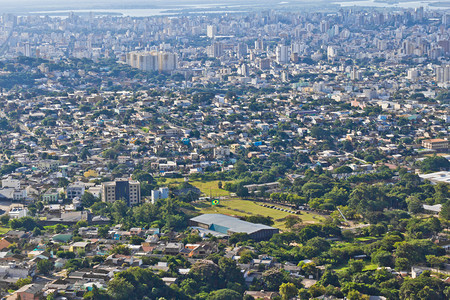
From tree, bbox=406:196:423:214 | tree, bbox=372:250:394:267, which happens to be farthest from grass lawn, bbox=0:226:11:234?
tree, bbox=406:196:423:214

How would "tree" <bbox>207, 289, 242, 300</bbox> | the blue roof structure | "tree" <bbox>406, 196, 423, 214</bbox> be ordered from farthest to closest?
"tree" <bbox>406, 196, 423, 214</bbox>, the blue roof structure, "tree" <bbox>207, 289, 242, 300</bbox>

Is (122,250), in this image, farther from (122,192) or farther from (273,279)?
(122,192)

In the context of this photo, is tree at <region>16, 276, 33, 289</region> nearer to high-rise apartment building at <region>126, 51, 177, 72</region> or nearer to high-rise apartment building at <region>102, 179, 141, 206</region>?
high-rise apartment building at <region>102, 179, 141, 206</region>

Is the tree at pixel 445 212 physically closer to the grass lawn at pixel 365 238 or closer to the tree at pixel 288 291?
the grass lawn at pixel 365 238

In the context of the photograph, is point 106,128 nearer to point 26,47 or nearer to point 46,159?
point 46,159

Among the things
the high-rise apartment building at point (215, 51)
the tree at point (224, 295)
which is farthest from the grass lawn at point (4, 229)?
the high-rise apartment building at point (215, 51)

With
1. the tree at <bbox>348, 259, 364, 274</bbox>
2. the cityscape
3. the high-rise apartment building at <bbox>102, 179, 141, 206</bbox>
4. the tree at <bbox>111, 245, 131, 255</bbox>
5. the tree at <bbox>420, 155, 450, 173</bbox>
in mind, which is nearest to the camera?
the cityscape

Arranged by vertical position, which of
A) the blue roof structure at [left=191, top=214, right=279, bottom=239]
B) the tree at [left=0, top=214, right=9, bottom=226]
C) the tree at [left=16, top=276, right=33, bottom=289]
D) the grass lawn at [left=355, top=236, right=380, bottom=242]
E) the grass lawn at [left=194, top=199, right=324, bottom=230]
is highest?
the tree at [left=16, top=276, right=33, bottom=289]

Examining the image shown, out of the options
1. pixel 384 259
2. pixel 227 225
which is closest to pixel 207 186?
pixel 227 225
